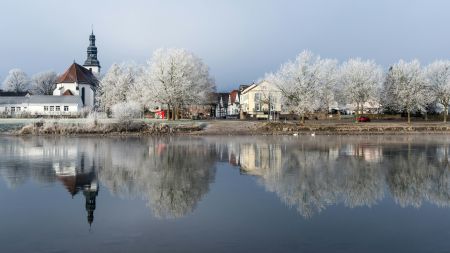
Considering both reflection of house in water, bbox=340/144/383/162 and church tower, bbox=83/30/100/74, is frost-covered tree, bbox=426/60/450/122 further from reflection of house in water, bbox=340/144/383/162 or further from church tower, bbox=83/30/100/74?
church tower, bbox=83/30/100/74

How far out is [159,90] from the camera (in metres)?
62.8

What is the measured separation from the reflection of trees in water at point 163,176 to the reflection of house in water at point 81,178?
26.2 inches

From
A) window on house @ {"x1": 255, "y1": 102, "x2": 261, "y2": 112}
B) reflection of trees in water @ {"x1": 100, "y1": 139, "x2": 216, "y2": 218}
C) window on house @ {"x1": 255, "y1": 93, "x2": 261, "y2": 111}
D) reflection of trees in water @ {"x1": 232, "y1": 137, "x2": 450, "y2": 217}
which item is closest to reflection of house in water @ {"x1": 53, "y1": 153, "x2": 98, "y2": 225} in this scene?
reflection of trees in water @ {"x1": 100, "y1": 139, "x2": 216, "y2": 218}

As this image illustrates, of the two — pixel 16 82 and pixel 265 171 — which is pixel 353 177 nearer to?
pixel 265 171

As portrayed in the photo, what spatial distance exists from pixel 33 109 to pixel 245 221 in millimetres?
79487

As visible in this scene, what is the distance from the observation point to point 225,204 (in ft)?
53.0

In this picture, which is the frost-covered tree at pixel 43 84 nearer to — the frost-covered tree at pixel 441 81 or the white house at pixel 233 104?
the white house at pixel 233 104

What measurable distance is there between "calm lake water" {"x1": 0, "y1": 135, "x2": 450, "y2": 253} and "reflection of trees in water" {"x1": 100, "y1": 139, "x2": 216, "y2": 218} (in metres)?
0.05

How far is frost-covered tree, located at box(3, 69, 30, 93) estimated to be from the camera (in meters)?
130

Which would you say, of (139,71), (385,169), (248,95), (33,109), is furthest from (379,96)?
(33,109)

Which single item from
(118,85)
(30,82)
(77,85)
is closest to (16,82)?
(30,82)

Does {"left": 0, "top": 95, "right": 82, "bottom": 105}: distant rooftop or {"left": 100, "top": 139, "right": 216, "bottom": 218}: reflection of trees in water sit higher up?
{"left": 0, "top": 95, "right": 82, "bottom": 105}: distant rooftop

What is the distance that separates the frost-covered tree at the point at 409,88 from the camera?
66.2 metres

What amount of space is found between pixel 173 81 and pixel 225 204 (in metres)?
48.6
